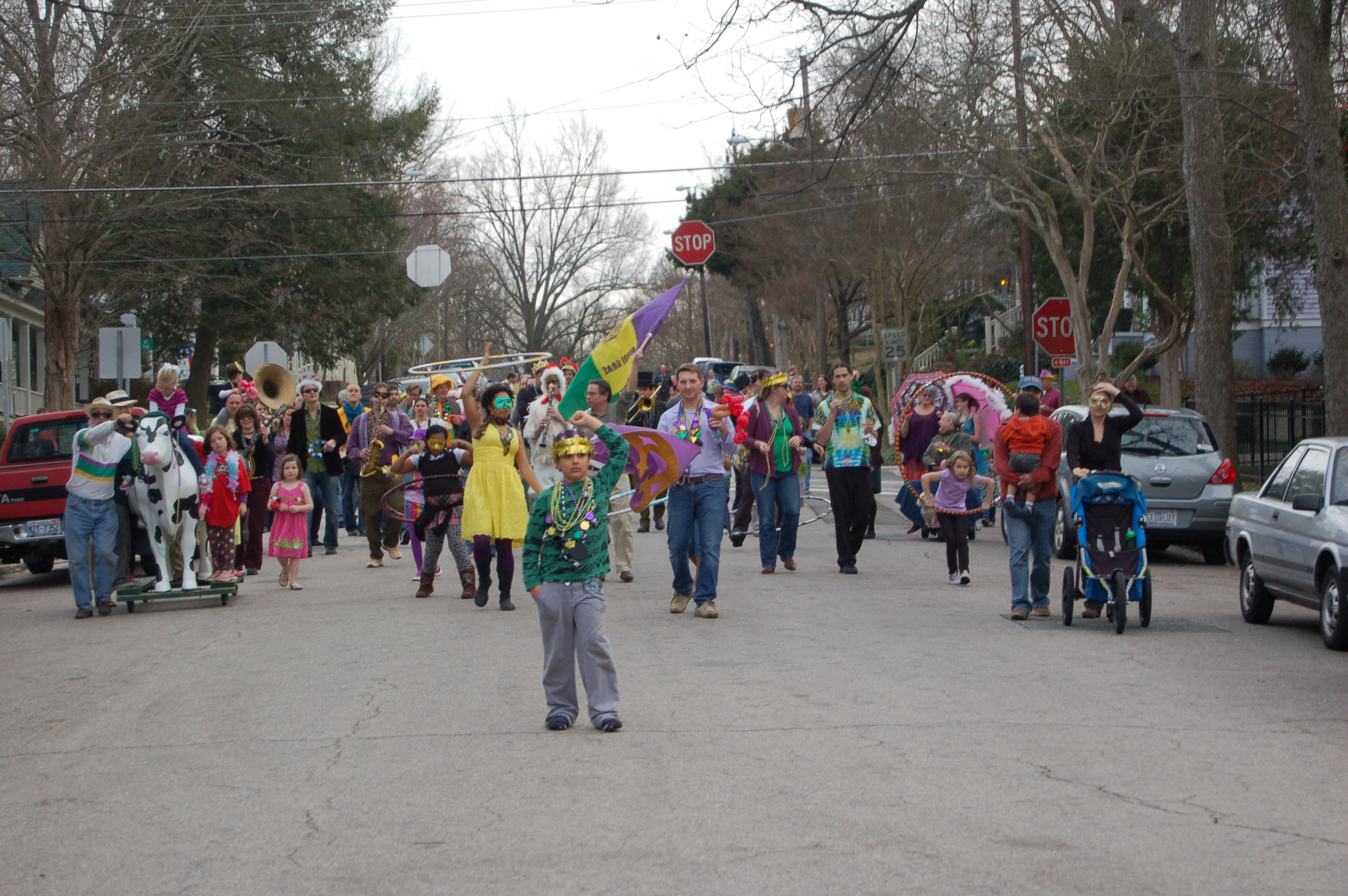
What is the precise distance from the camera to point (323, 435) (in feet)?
54.5

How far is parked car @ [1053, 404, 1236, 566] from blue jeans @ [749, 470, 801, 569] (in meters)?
2.94

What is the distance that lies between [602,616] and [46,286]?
80.6ft

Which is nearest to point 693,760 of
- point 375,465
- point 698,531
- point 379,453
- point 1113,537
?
point 698,531

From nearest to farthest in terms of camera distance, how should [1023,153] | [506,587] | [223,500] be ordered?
1. [506,587]
2. [223,500]
3. [1023,153]

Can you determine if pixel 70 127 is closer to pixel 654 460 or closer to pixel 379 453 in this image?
pixel 379 453

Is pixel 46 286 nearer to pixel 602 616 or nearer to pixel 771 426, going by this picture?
pixel 771 426

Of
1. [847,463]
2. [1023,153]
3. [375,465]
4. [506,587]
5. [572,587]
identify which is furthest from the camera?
[1023,153]

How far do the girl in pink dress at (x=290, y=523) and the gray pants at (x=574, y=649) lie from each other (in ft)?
22.3

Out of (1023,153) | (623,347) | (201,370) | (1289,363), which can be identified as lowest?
(623,347)

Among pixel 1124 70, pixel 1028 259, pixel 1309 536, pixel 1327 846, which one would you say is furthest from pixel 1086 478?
pixel 1028 259

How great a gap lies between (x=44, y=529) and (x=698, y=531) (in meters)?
7.91

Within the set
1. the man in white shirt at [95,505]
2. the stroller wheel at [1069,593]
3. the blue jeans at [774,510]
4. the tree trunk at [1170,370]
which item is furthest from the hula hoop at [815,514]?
the tree trunk at [1170,370]

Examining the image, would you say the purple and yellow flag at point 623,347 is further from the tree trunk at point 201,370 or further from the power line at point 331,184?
the tree trunk at point 201,370

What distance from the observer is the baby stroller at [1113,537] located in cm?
1008
